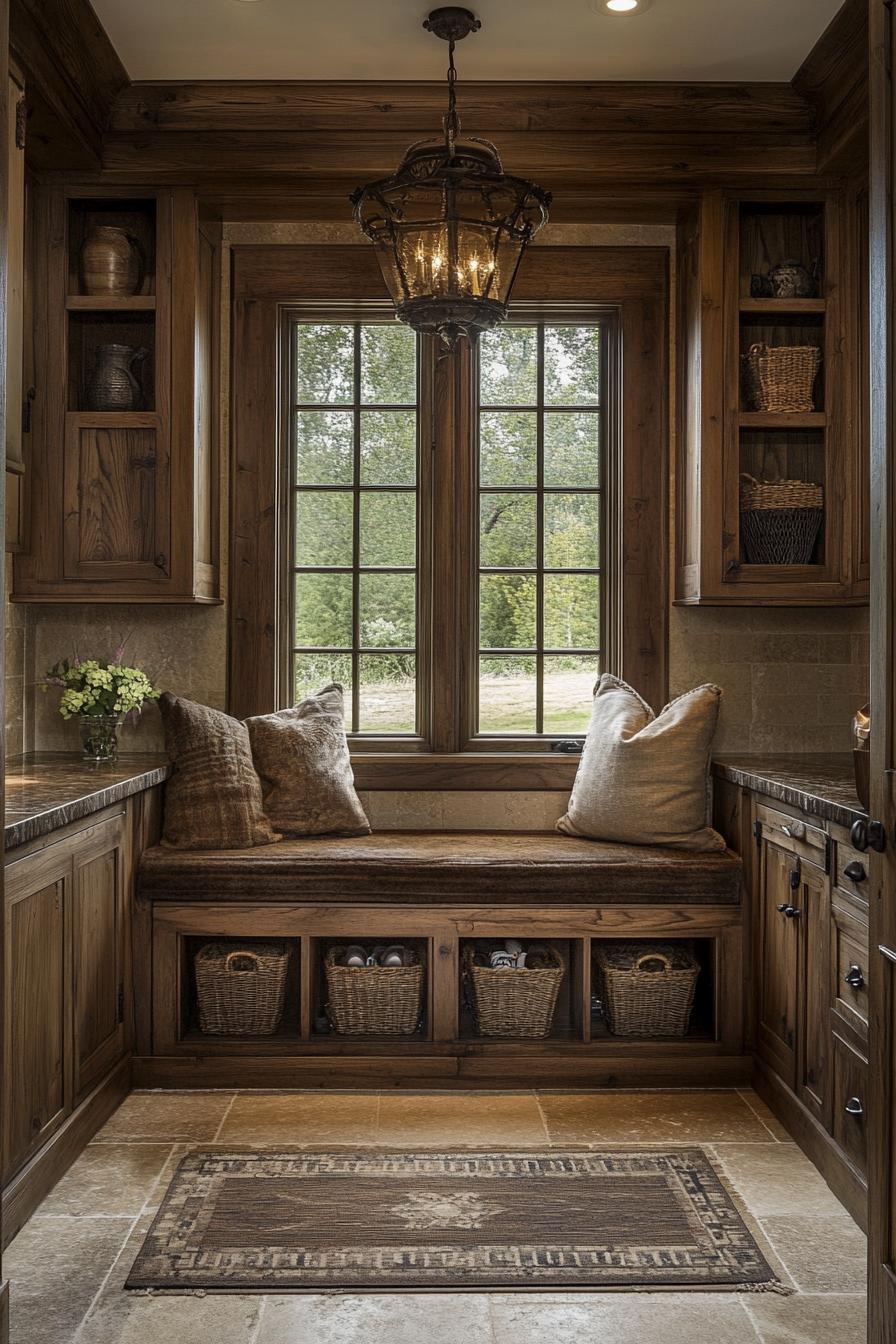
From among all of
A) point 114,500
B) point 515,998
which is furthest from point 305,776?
point 114,500

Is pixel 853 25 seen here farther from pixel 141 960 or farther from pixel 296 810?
pixel 141 960

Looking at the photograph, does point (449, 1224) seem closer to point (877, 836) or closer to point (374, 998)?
point (374, 998)

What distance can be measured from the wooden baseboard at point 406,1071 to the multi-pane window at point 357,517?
4.23ft

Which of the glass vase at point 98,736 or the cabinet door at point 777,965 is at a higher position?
the glass vase at point 98,736

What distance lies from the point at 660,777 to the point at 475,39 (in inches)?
91.5

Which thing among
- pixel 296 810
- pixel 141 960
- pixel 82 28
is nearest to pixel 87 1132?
pixel 141 960

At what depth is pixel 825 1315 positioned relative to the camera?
8.05 feet

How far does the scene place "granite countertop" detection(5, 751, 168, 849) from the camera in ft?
9.25

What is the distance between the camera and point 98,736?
13.1 feet

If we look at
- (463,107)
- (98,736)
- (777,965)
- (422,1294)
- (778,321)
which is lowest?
(422,1294)

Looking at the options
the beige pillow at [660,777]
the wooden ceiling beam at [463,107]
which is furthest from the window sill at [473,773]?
the wooden ceiling beam at [463,107]

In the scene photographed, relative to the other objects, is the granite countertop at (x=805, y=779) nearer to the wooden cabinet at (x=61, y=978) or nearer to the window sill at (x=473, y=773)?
the window sill at (x=473, y=773)

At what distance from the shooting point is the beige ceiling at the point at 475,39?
3460 millimetres

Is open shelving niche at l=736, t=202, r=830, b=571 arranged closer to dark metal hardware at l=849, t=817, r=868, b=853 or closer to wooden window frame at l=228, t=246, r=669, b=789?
wooden window frame at l=228, t=246, r=669, b=789
